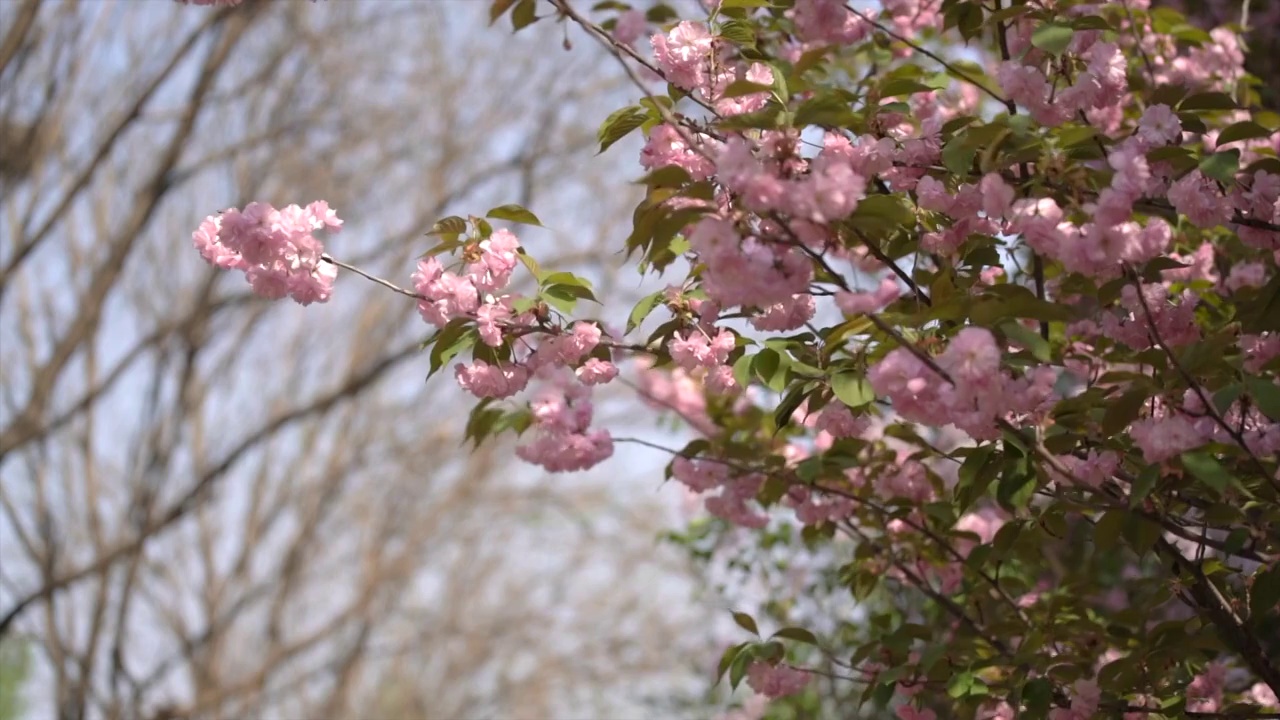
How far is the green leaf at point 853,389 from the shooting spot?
115cm

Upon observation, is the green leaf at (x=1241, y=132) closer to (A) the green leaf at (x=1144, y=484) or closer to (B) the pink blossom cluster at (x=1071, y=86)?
(B) the pink blossom cluster at (x=1071, y=86)

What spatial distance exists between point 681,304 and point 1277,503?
2.05ft

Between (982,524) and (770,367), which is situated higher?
(982,524)

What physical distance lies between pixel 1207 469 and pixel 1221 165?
29 cm

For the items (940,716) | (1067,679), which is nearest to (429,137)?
(940,716)

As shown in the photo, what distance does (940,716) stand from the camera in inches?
104

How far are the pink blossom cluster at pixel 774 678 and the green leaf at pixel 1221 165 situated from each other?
0.83 meters

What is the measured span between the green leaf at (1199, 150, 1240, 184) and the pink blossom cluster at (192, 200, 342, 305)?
→ 84 cm

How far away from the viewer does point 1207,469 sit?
108cm

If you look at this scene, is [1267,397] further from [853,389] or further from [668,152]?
[668,152]

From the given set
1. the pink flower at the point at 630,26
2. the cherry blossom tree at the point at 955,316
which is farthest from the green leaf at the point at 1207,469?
the pink flower at the point at 630,26

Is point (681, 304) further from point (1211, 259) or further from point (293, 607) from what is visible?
point (293, 607)

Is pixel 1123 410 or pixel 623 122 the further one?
pixel 623 122

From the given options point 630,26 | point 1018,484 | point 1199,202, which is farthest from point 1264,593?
point 630,26
